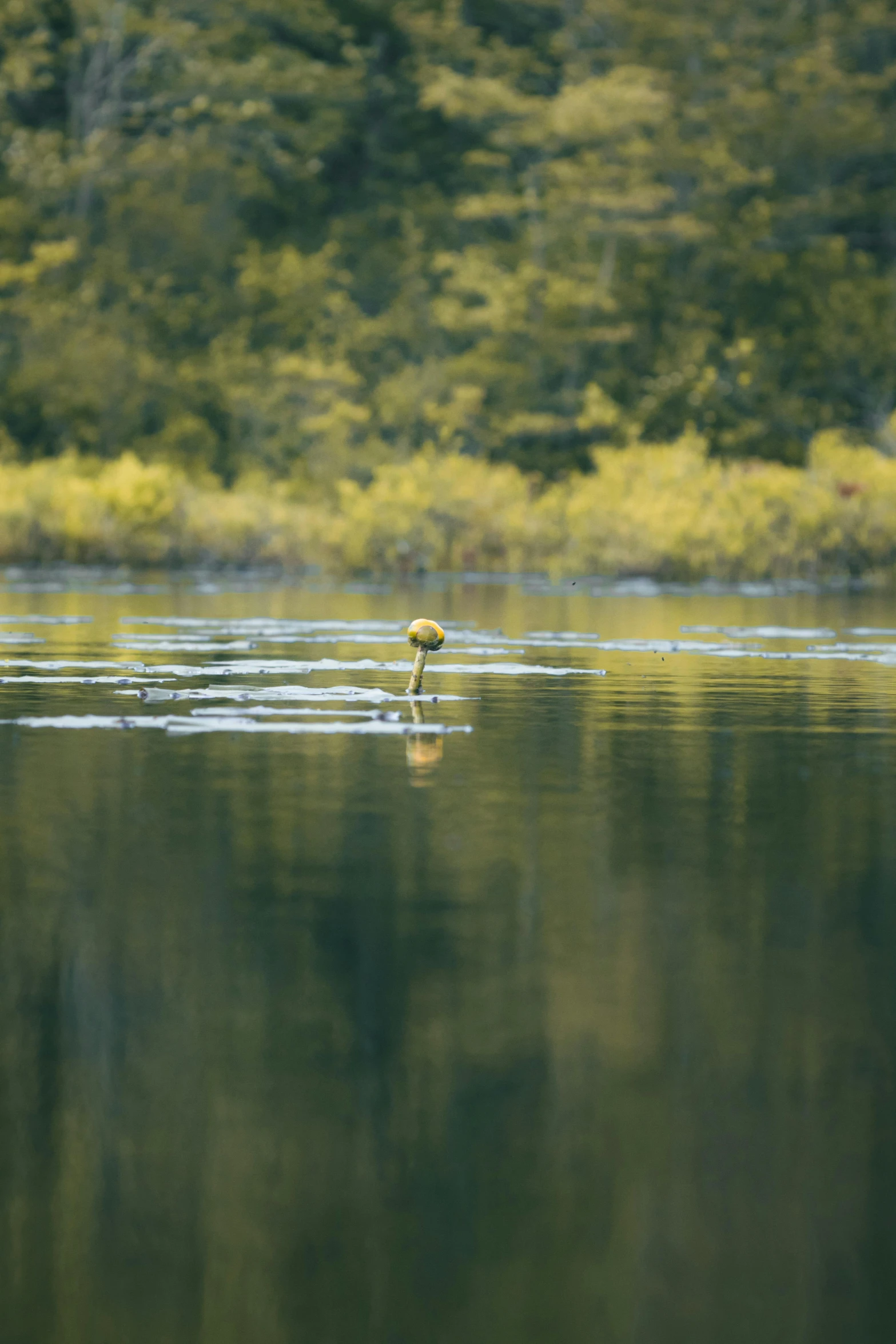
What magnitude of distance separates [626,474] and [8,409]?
1731 cm

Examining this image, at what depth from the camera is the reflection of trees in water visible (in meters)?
4.21

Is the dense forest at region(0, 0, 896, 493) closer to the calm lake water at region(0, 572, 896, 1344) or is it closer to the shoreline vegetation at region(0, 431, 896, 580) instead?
the shoreline vegetation at region(0, 431, 896, 580)

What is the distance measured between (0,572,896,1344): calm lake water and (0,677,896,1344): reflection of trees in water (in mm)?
12

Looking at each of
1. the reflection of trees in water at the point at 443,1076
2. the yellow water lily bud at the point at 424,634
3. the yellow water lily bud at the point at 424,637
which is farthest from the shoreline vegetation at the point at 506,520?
the reflection of trees in water at the point at 443,1076

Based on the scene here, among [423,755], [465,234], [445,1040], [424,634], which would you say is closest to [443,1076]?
[445,1040]

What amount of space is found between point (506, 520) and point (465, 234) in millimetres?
17623

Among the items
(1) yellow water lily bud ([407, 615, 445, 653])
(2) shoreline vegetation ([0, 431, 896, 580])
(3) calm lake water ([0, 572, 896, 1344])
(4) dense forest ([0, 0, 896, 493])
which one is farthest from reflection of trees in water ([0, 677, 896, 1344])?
(4) dense forest ([0, 0, 896, 493])

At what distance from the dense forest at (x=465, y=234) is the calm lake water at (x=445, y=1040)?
131ft

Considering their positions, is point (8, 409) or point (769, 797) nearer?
point (769, 797)

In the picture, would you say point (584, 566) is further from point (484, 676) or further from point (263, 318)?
point (484, 676)

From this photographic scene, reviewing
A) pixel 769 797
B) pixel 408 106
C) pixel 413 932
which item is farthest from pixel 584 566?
pixel 413 932

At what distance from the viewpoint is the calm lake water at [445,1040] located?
422 cm

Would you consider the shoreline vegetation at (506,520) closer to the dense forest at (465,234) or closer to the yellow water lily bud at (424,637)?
the dense forest at (465,234)

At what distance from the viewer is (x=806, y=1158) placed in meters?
4.93
